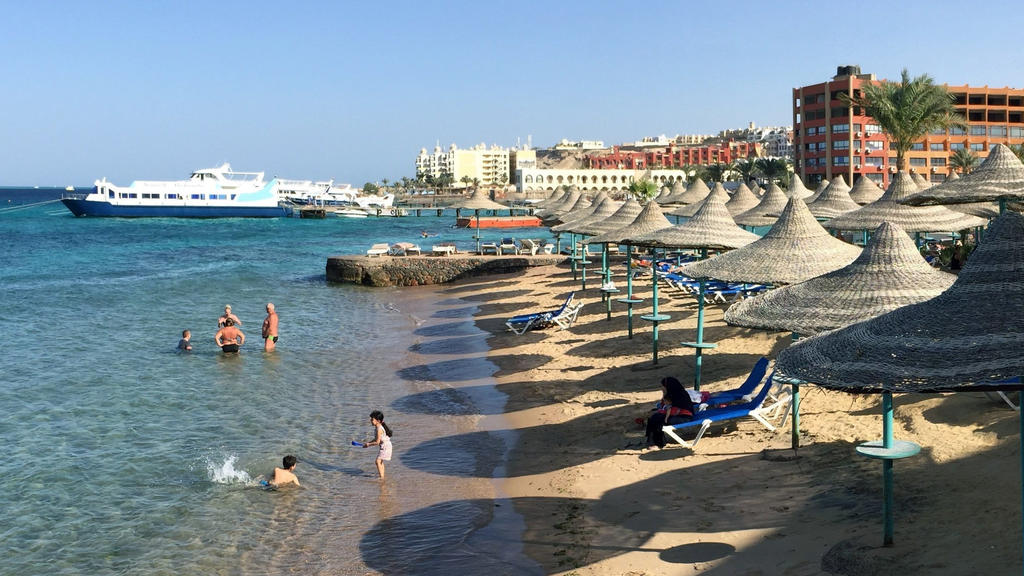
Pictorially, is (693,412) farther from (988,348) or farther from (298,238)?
(298,238)

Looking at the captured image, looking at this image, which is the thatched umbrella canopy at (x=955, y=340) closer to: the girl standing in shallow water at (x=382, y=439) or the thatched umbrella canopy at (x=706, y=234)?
the girl standing in shallow water at (x=382, y=439)

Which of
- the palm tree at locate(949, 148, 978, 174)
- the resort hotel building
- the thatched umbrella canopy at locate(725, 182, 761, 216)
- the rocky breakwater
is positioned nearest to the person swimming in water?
the thatched umbrella canopy at locate(725, 182, 761, 216)

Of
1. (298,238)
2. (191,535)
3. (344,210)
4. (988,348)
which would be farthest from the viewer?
(344,210)

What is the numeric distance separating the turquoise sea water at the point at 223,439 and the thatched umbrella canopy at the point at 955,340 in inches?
144

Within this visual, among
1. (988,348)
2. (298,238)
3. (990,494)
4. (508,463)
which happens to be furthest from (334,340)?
(298,238)

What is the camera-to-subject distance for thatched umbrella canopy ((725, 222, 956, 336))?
8141 mm

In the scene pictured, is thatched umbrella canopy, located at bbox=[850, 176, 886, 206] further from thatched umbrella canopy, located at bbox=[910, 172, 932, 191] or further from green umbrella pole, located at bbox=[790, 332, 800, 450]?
green umbrella pole, located at bbox=[790, 332, 800, 450]

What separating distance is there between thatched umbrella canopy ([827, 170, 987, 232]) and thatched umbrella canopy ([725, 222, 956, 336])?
939 centimetres

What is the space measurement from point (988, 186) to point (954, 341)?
10056 millimetres

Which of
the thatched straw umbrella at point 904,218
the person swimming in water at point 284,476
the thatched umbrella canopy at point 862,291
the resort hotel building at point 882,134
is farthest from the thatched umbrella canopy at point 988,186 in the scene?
the resort hotel building at point 882,134

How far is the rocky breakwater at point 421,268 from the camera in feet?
110

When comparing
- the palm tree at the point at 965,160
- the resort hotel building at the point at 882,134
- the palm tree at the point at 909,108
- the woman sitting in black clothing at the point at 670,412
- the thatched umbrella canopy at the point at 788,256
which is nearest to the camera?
the woman sitting in black clothing at the point at 670,412

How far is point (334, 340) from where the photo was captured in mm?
21031

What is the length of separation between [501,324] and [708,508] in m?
13.5
